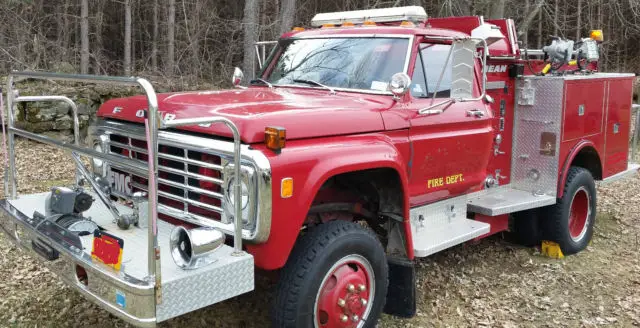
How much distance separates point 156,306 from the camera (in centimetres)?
282

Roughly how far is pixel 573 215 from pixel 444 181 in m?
2.80

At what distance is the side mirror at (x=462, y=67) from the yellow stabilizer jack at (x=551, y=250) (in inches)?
97.3

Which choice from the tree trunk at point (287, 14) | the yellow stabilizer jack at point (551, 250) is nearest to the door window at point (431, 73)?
the yellow stabilizer jack at point (551, 250)

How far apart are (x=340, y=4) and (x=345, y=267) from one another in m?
19.7

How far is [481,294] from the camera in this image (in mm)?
5262

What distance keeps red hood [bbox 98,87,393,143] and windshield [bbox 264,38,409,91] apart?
168mm

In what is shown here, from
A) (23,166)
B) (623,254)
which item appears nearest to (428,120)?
(623,254)

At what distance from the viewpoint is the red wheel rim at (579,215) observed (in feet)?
21.6

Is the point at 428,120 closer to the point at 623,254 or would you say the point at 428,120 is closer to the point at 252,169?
the point at 252,169

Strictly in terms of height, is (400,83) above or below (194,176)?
above

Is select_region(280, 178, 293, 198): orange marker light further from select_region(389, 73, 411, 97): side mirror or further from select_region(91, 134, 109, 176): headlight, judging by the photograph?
select_region(91, 134, 109, 176): headlight

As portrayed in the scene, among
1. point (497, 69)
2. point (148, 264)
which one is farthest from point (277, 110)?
point (497, 69)

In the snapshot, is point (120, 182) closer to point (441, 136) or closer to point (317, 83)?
point (317, 83)

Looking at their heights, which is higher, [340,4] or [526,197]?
[340,4]
